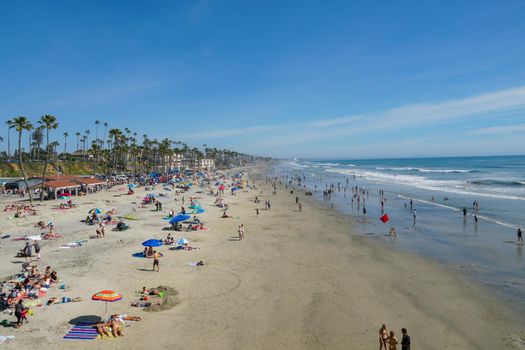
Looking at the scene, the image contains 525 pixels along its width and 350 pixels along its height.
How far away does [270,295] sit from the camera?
1510cm

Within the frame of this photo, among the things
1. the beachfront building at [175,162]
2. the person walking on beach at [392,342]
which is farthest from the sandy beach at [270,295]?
the beachfront building at [175,162]

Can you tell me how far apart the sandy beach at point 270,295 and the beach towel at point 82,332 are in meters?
0.24

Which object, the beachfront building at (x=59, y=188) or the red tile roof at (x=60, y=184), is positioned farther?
the red tile roof at (x=60, y=184)

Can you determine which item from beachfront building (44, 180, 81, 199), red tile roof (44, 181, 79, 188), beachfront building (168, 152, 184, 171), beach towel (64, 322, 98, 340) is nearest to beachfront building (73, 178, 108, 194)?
beachfront building (44, 180, 81, 199)

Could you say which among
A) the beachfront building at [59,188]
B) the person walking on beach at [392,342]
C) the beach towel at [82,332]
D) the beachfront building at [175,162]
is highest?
the beachfront building at [175,162]

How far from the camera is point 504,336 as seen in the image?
11.8 m

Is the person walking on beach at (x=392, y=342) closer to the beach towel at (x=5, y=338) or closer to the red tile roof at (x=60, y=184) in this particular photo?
the beach towel at (x=5, y=338)

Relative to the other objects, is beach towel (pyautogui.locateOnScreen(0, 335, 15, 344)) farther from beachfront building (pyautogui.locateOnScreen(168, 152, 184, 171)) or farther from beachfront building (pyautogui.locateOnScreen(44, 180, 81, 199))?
beachfront building (pyautogui.locateOnScreen(168, 152, 184, 171))

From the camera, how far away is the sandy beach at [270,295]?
11539 millimetres

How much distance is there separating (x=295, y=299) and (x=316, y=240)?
36.5ft

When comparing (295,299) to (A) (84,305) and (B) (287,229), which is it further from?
(B) (287,229)

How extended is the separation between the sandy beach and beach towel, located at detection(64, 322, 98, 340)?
0.24m

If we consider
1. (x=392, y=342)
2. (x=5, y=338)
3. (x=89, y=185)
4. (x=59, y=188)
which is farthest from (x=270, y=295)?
(x=89, y=185)

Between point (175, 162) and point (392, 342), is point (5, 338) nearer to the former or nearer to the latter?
point (392, 342)
